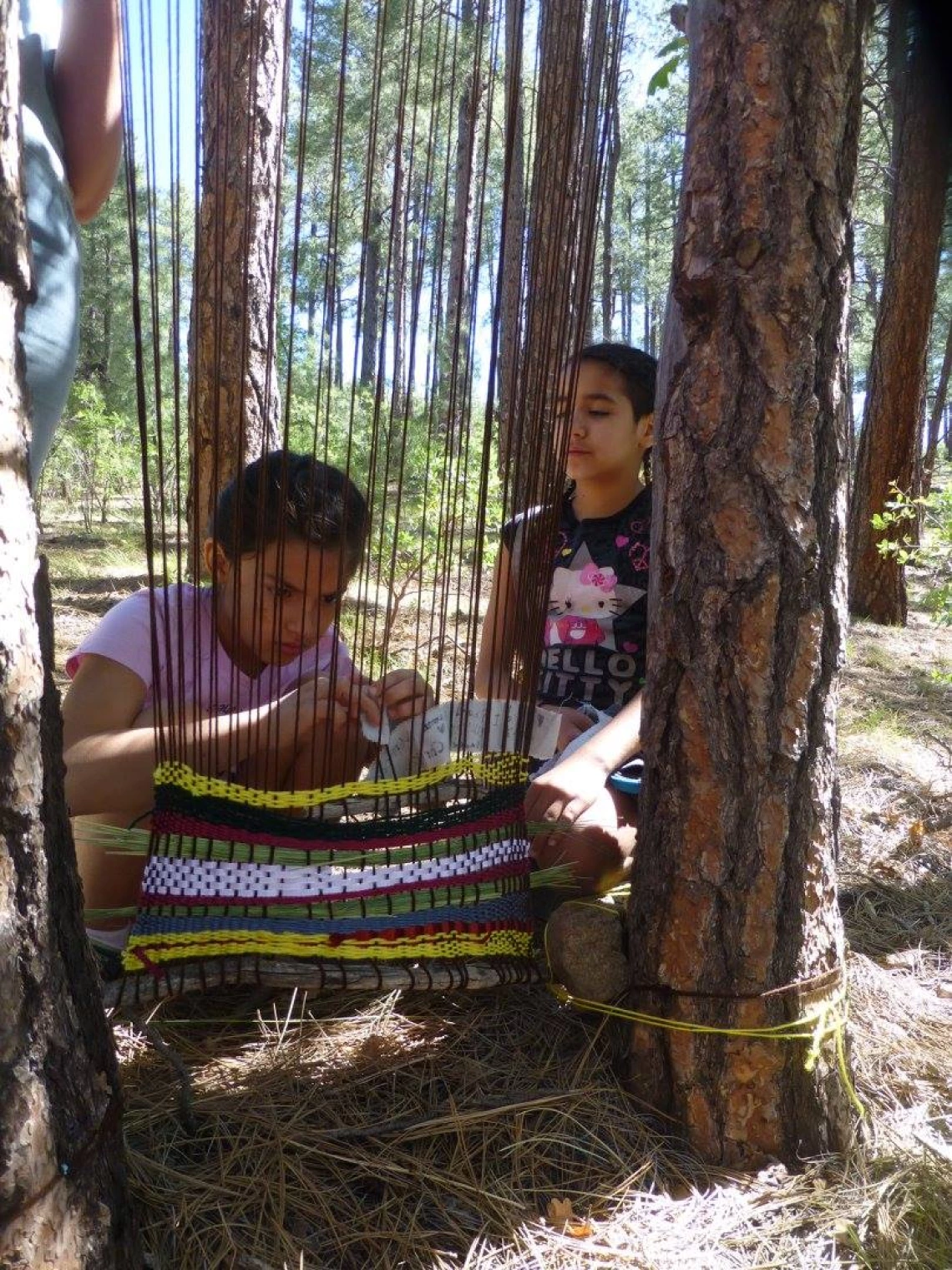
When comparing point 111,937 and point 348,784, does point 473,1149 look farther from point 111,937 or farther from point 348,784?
point 111,937

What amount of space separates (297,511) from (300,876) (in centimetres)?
60

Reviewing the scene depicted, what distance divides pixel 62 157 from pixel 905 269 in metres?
5.23

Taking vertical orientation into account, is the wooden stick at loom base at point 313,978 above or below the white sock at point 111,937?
above

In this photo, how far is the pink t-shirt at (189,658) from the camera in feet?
5.18

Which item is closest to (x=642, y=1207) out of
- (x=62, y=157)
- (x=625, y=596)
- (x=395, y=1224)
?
(x=395, y=1224)

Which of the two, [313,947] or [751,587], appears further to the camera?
[313,947]

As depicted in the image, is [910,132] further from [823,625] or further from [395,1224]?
[395,1224]

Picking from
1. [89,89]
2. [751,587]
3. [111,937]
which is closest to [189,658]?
[111,937]

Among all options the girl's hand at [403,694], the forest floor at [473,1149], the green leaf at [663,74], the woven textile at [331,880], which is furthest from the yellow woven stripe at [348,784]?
the green leaf at [663,74]

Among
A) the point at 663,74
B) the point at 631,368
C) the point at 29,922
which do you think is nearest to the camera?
the point at 29,922

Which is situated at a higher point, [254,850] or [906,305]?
[906,305]

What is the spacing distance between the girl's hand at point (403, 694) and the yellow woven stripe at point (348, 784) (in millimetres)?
110

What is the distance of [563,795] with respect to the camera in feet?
5.36

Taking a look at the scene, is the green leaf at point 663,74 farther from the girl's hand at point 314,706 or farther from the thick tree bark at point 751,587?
the girl's hand at point 314,706
